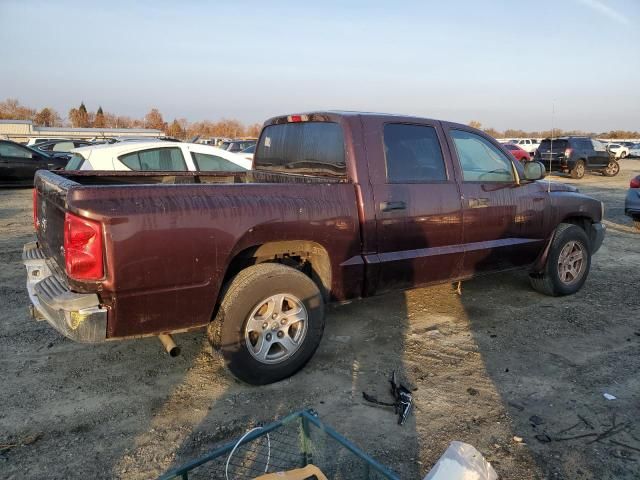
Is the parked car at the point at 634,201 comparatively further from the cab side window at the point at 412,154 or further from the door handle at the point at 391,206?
the door handle at the point at 391,206

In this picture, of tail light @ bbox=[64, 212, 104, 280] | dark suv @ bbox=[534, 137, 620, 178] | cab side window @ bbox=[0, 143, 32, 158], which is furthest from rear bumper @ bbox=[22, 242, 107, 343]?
dark suv @ bbox=[534, 137, 620, 178]

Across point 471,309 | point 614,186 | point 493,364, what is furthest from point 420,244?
point 614,186

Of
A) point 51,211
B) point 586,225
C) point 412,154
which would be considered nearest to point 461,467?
point 412,154

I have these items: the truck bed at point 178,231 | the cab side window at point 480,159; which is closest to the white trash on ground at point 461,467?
the truck bed at point 178,231

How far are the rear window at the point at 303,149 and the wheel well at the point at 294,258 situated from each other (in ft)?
2.25

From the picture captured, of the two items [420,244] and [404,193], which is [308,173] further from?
[420,244]

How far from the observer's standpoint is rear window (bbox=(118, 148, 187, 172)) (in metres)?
8.37

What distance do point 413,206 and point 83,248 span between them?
8.25ft

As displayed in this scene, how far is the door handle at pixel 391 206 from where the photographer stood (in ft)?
12.9

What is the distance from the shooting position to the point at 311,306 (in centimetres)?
361

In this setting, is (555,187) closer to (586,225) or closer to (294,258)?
(586,225)

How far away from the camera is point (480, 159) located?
482cm

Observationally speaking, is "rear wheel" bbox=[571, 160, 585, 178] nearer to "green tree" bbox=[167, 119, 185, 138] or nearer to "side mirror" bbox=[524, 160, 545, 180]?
"side mirror" bbox=[524, 160, 545, 180]

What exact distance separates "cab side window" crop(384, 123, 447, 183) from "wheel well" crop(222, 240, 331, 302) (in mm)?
865
